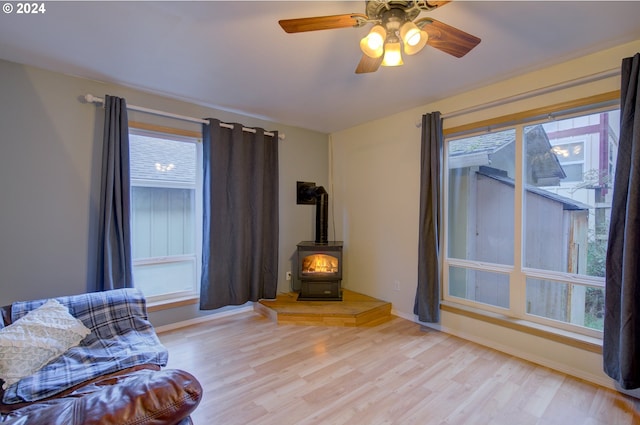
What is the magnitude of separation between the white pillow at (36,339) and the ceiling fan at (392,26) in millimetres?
2095

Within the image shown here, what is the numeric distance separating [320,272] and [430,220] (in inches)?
58.4

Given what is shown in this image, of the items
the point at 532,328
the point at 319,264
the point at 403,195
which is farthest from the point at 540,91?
the point at 319,264

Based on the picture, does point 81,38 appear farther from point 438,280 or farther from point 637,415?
point 637,415

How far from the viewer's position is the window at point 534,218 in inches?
88.4

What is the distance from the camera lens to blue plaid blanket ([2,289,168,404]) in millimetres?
1363

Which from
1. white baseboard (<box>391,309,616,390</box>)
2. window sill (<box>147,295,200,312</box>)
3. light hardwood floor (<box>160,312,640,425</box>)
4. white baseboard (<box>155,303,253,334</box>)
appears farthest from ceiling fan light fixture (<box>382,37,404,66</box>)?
white baseboard (<box>155,303,253,334</box>)

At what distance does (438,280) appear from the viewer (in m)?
2.95

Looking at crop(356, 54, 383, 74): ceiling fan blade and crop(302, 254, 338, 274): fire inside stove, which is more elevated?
crop(356, 54, 383, 74): ceiling fan blade

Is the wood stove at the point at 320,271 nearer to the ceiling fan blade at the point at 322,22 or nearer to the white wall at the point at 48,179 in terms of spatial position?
the white wall at the point at 48,179

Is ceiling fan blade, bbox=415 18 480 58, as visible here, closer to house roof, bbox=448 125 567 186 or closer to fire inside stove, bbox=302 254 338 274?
house roof, bbox=448 125 567 186

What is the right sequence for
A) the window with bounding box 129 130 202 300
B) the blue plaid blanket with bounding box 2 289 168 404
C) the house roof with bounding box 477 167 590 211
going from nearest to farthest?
the blue plaid blanket with bounding box 2 289 168 404
the house roof with bounding box 477 167 590 211
the window with bounding box 129 130 202 300

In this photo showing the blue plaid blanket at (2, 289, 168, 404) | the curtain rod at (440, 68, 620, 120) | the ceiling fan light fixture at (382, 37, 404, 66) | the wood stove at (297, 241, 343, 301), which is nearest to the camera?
the blue plaid blanket at (2, 289, 168, 404)

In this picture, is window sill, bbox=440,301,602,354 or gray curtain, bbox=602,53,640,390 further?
window sill, bbox=440,301,602,354

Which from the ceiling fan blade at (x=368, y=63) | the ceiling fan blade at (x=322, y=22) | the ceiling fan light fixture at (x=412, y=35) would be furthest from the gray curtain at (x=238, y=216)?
the ceiling fan light fixture at (x=412, y=35)
